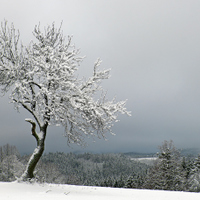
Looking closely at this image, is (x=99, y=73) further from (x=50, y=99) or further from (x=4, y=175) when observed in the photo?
(x=4, y=175)

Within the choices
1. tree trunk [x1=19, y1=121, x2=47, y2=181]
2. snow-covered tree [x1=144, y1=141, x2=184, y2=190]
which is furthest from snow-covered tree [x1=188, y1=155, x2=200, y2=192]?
tree trunk [x1=19, y1=121, x2=47, y2=181]

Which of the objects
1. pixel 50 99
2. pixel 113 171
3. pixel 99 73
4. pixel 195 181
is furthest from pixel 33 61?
pixel 113 171

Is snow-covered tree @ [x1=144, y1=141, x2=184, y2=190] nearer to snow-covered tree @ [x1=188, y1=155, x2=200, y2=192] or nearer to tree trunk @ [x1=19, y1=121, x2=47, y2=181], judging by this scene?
snow-covered tree @ [x1=188, y1=155, x2=200, y2=192]

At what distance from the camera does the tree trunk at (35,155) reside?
43.1 ft

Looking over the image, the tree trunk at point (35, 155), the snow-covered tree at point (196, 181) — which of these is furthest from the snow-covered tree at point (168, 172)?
the tree trunk at point (35, 155)

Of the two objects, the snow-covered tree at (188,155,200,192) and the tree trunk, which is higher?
the tree trunk

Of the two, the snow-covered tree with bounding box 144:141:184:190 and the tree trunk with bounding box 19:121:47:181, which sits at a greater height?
the tree trunk with bounding box 19:121:47:181

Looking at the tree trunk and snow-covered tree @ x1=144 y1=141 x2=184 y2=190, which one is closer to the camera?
the tree trunk

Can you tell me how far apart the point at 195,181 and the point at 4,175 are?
139 ft

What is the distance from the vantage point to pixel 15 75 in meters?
12.8

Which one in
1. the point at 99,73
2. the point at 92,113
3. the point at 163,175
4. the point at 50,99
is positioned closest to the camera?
the point at 50,99

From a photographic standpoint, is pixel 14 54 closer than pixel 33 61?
No

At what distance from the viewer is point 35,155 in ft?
44.1

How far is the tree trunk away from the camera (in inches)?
518
